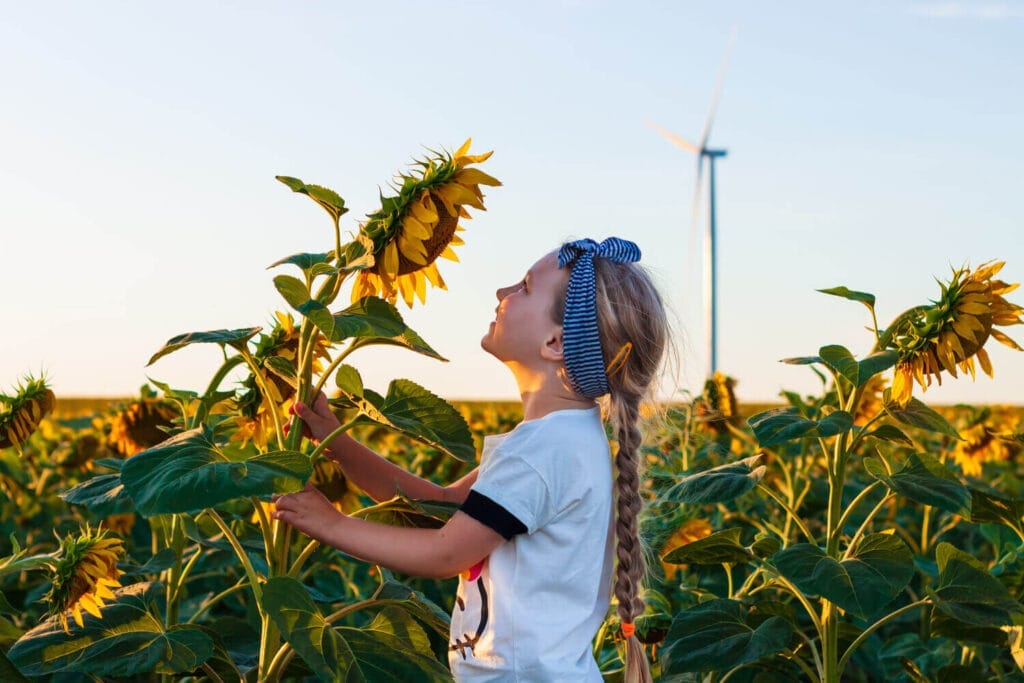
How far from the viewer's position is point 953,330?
2740mm

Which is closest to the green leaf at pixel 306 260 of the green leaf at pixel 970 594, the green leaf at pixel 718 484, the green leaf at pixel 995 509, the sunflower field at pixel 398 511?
the sunflower field at pixel 398 511

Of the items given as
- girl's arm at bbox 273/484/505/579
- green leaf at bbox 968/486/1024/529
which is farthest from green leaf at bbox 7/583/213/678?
green leaf at bbox 968/486/1024/529

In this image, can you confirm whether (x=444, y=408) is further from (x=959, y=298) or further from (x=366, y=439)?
(x=366, y=439)

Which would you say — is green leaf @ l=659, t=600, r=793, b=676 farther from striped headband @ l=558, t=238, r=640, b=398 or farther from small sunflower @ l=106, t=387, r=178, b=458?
small sunflower @ l=106, t=387, r=178, b=458

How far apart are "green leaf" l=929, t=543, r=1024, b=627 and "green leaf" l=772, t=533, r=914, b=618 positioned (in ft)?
0.73

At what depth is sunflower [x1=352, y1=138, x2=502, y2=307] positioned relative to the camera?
2.08 meters

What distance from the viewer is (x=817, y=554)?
2.75m

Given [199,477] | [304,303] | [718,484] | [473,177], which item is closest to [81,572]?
[199,477]

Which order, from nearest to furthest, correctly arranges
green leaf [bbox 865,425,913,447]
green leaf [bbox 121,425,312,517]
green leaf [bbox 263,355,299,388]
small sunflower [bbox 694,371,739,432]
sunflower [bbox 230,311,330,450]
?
green leaf [bbox 121,425,312,517] → green leaf [bbox 263,355,299,388] → sunflower [bbox 230,311,330,450] → green leaf [bbox 865,425,913,447] → small sunflower [bbox 694,371,739,432]

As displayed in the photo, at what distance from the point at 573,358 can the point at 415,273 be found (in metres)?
0.41

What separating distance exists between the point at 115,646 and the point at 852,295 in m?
1.74

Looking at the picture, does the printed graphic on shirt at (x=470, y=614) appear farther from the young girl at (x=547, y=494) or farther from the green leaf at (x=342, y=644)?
the green leaf at (x=342, y=644)

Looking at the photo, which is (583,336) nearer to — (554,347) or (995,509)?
(554,347)

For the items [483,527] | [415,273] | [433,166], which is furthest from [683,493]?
[433,166]
